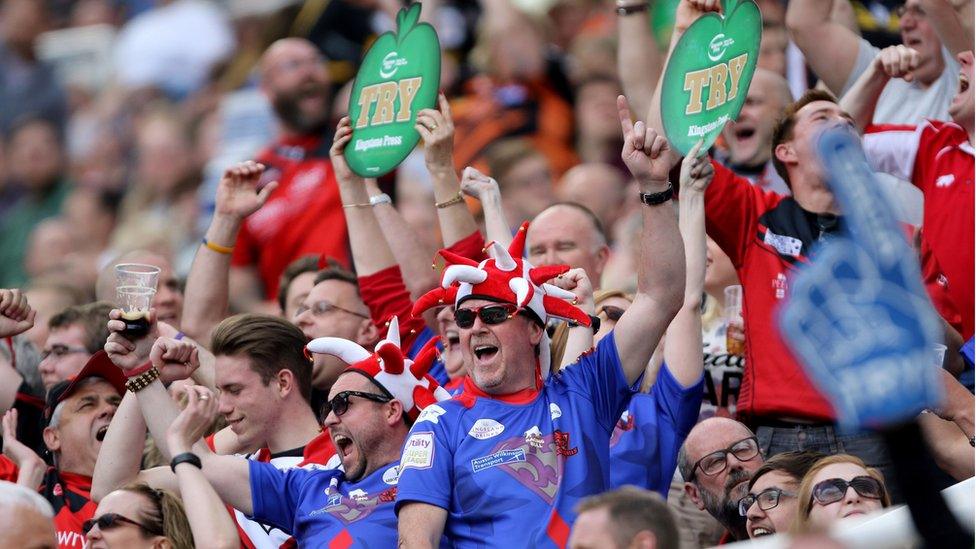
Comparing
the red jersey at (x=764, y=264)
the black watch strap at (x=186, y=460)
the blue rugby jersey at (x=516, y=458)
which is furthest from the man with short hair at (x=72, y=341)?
the red jersey at (x=764, y=264)

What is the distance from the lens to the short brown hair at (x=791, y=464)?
5.73m

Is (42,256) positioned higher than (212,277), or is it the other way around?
(212,277)

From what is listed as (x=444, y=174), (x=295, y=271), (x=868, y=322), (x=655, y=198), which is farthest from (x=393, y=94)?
(x=868, y=322)

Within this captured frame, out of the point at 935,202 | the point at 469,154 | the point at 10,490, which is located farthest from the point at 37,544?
the point at 469,154

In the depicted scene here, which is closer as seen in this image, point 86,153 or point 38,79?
point 86,153

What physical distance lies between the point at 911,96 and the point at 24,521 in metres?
4.44

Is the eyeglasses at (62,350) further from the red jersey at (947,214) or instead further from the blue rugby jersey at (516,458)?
the red jersey at (947,214)

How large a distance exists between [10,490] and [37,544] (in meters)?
0.21

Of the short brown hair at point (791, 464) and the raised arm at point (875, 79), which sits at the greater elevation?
the raised arm at point (875, 79)

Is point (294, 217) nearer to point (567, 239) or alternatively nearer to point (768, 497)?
point (567, 239)

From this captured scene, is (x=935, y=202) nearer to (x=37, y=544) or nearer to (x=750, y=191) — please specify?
(x=750, y=191)

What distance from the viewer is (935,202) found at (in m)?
6.66

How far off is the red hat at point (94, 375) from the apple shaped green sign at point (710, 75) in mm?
2379

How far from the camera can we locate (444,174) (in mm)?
7133
